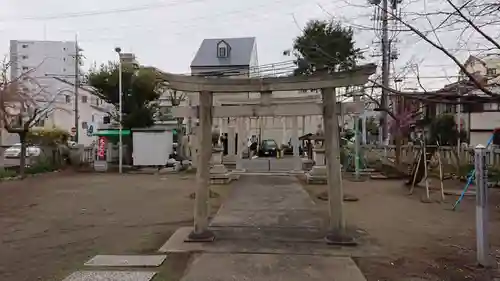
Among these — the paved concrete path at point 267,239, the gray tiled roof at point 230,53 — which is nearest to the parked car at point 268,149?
the gray tiled roof at point 230,53

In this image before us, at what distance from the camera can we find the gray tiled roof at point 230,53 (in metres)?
37.5

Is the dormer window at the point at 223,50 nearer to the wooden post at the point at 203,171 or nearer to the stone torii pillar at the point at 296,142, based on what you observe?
the stone torii pillar at the point at 296,142

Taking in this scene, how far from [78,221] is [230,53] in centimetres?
2992

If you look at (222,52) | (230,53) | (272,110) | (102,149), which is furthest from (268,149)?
(272,110)

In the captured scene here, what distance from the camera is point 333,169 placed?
24.7 feet

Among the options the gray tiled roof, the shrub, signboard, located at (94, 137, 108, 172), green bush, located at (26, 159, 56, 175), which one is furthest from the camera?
the gray tiled roof

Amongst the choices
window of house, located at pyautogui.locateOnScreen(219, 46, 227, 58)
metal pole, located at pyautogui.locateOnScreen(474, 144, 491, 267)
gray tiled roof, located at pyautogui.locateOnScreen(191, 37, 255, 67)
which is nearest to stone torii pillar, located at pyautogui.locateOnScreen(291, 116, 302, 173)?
metal pole, located at pyautogui.locateOnScreen(474, 144, 491, 267)

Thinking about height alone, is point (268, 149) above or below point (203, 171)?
below

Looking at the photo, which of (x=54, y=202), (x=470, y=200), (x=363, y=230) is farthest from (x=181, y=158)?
(x=363, y=230)

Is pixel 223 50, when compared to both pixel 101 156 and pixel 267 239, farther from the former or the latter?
pixel 267 239

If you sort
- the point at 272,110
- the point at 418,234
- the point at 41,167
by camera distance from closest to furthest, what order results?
the point at 272,110 → the point at 418,234 → the point at 41,167

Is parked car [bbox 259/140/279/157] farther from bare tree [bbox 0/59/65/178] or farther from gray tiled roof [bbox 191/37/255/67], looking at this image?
bare tree [bbox 0/59/65/178]

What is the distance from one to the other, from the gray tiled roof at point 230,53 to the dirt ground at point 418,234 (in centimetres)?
2416

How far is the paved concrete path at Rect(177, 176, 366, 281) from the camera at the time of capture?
5.71 metres
